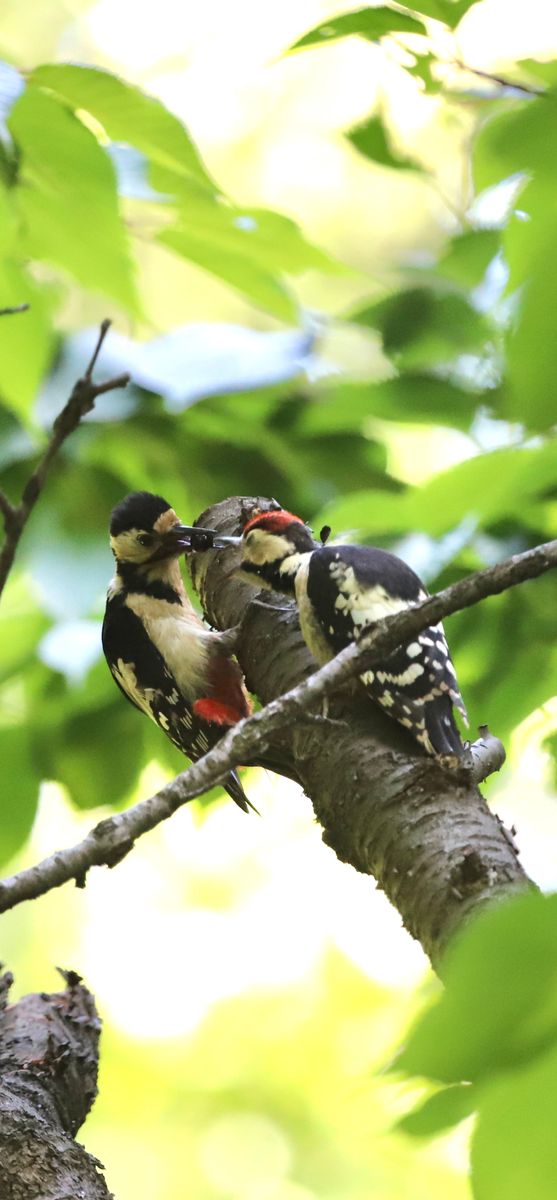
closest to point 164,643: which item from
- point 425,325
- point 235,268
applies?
point 425,325

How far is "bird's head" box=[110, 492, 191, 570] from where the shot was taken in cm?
217

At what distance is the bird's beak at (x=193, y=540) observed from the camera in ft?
6.81

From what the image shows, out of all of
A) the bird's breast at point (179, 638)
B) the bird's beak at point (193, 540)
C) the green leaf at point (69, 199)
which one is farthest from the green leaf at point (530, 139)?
the bird's breast at point (179, 638)

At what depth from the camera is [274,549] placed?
75.7 inches

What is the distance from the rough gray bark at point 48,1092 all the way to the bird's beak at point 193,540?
755mm

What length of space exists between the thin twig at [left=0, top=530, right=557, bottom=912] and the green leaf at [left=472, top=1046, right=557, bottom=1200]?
0.60 meters

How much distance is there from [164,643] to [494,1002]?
88.1 inches

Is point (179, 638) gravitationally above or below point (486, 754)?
above

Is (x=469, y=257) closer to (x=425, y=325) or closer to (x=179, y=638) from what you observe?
(x=425, y=325)

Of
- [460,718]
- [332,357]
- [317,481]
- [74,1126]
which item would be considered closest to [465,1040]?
[74,1126]

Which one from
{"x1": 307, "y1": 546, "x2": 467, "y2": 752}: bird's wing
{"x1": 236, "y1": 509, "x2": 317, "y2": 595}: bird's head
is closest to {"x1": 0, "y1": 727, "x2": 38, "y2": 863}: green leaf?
{"x1": 236, "y1": 509, "x2": 317, "y2": 595}: bird's head

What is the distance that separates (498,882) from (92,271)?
818 mm

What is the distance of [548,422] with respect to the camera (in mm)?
539

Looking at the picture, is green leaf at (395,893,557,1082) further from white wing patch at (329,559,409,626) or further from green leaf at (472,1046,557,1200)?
white wing patch at (329,559,409,626)
